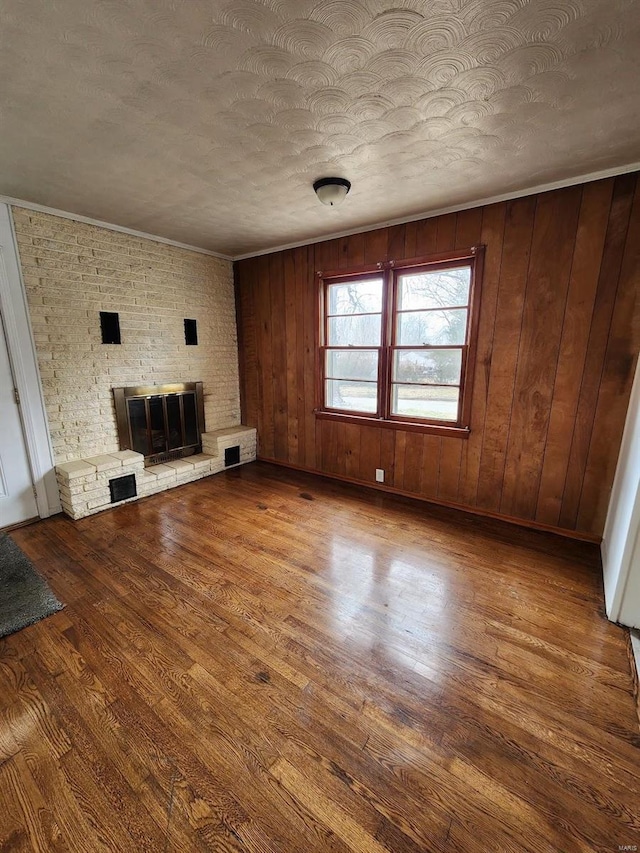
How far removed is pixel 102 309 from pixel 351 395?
8.51 ft

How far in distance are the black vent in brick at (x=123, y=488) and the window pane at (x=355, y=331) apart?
2490 mm

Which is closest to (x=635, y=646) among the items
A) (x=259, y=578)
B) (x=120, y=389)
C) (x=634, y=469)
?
(x=634, y=469)

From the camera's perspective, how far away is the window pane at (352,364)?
3547 mm

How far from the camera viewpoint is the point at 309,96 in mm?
1595

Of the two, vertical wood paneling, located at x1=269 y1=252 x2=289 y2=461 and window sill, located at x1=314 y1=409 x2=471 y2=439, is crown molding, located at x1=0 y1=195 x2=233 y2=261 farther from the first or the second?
window sill, located at x1=314 y1=409 x2=471 y2=439

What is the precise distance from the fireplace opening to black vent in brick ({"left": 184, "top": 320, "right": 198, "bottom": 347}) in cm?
48

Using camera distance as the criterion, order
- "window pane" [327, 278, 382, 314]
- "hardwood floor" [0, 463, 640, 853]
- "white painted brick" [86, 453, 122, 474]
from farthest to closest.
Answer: "window pane" [327, 278, 382, 314] < "white painted brick" [86, 453, 122, 474] < "hardwood floor" [0, 463, 640, 853]

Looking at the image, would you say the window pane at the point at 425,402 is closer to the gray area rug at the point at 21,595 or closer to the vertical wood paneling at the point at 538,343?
the vertical wood paneling at the point at 538,343

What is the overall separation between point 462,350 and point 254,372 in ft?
8.59

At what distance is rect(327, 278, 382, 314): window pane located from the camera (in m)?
3.41

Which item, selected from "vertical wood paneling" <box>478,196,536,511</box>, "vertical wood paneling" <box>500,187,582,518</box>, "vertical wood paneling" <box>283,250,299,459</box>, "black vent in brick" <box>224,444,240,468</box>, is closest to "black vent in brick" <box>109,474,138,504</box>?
"black vent in brick" <box>224,444,240,468</box>

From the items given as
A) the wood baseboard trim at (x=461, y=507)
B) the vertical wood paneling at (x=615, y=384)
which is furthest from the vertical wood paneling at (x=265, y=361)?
the vertical wood paneling at (x=615, y=384)

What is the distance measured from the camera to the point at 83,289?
313 centimetres

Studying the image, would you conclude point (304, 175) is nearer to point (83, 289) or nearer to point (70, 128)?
point (70, 128)
